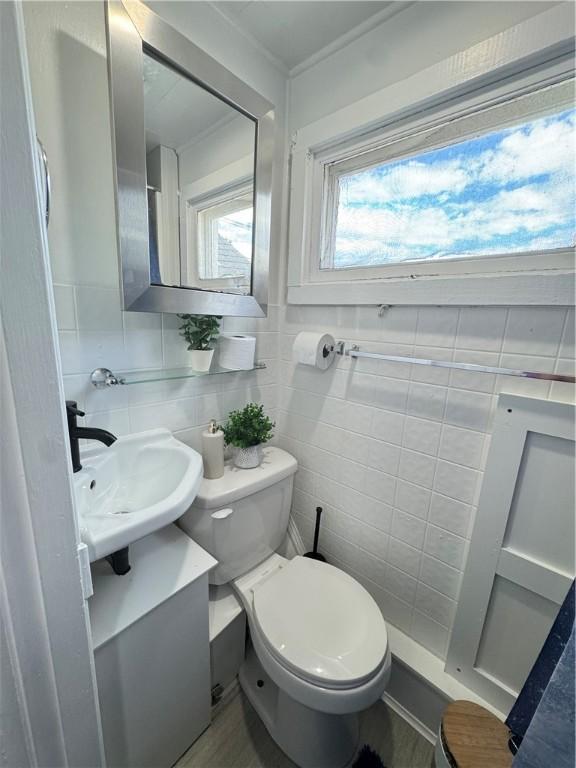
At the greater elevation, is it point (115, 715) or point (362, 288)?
point (362, 288)

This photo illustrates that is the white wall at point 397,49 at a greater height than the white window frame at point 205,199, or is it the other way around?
the white wall at point 397,49

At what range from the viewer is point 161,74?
0.85 meters

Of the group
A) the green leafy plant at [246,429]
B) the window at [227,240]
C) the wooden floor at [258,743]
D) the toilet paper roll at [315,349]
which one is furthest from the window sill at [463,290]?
the wooden floor at [258,743]

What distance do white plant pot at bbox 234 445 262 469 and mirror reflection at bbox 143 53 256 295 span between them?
0.61 meters

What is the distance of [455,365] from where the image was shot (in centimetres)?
89

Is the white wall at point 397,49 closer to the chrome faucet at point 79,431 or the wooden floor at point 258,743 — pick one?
the chrome faucet at point 79,431

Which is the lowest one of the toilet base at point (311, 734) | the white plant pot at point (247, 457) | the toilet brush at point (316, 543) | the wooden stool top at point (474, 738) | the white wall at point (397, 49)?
the toilet base at point (311, 734)

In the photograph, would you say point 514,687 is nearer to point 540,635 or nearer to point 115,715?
point 540,635

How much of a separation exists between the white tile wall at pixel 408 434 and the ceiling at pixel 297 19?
891mm

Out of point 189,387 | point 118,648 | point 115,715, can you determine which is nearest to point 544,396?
point 189,387

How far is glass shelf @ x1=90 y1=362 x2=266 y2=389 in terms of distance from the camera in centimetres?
89

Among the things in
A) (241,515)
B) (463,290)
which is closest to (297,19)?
(463,290)

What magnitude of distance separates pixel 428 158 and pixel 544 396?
0.81m

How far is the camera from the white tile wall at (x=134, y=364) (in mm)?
852
